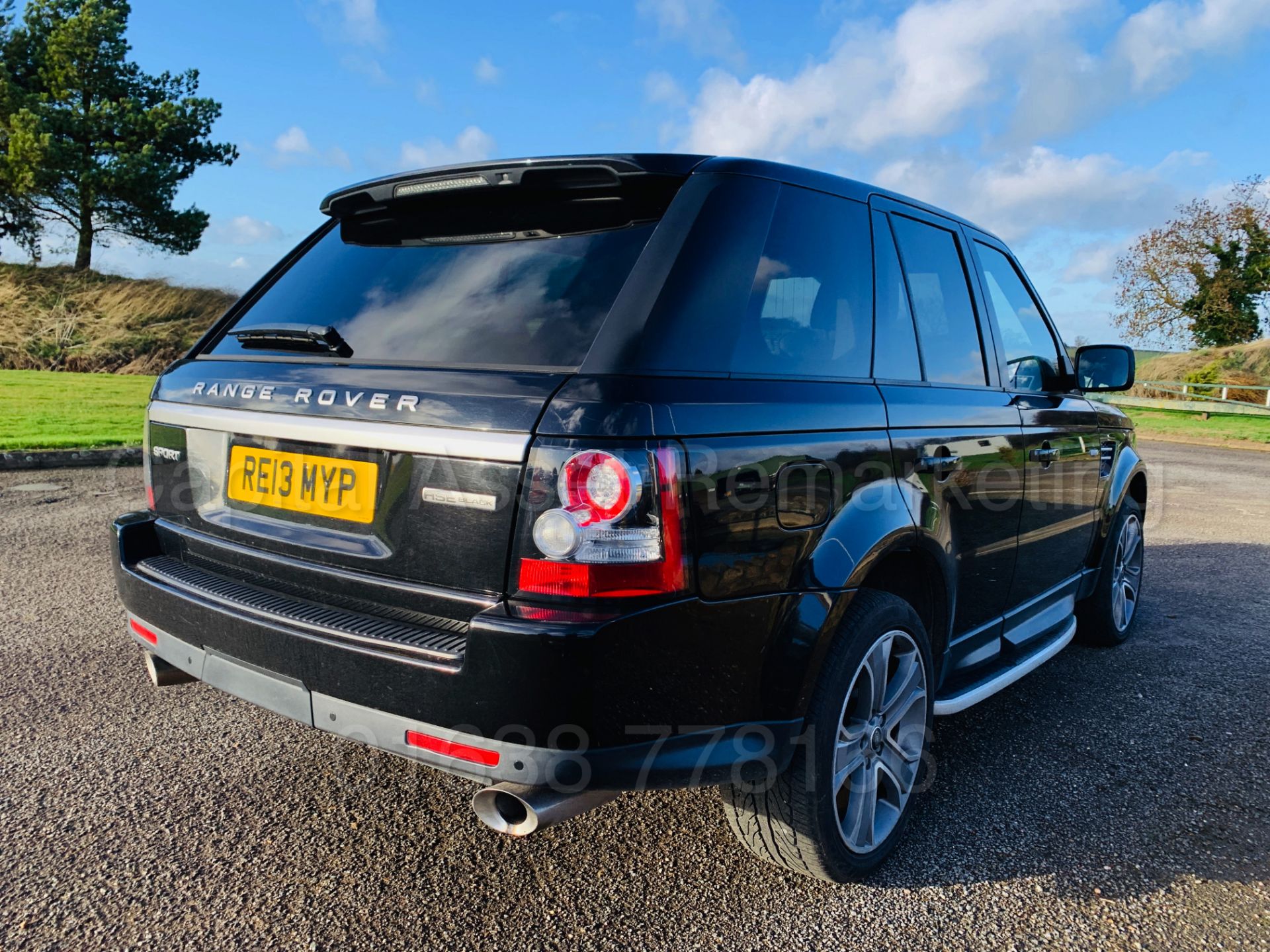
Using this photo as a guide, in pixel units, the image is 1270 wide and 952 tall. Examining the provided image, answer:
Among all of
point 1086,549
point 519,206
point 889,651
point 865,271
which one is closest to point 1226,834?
point 889,651

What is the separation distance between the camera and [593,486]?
1.83 meters

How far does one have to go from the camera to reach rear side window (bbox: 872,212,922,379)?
9.00 ft

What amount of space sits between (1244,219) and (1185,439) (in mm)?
22024

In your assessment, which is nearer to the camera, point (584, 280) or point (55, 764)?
point (584, 280)

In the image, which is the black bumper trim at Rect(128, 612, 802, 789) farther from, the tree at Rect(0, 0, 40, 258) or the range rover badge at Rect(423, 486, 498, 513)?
the tree at Rect(0, 0, 40, 258)

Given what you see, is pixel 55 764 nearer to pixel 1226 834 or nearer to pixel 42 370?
pixel 1226 834

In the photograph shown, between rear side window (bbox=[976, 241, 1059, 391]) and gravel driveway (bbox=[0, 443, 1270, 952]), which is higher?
rear side window (bbox=[976, 241, 1059, 391])

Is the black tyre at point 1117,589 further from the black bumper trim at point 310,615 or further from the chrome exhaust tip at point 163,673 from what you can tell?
the chrome exhaust tip at point 163,673

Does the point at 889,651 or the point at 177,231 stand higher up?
the point at 177,231

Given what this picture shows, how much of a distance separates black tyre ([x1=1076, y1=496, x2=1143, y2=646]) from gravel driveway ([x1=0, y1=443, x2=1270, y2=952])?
25.8 inches

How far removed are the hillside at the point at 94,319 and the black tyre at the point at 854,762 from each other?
18.8m

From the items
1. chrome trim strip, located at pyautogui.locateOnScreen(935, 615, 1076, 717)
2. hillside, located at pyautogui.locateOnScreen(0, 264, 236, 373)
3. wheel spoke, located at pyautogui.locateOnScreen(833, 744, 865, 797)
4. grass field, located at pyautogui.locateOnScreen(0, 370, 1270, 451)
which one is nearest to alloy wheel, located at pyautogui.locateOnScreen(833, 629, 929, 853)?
wheel spoke, located at pyautogui.locateOnScreen(833, 744, 865, 797)

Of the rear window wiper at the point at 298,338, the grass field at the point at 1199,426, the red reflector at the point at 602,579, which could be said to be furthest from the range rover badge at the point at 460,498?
the grass field at the point at 1199,426

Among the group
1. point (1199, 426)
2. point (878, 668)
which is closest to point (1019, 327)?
point (878, 668)
